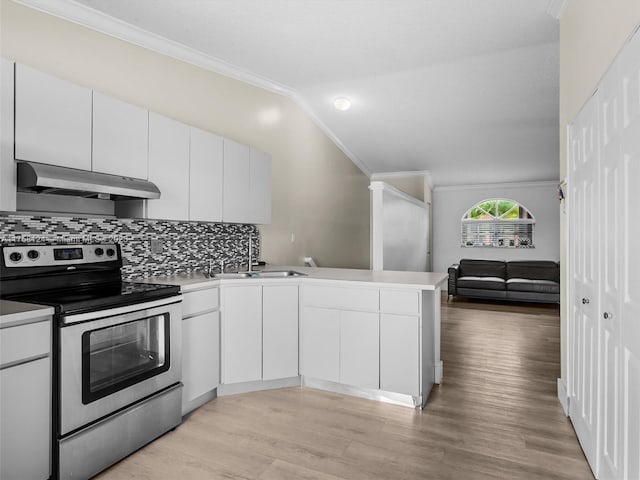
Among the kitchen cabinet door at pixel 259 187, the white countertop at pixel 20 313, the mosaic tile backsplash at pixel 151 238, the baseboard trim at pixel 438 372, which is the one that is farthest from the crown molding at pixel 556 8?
the white countertop at pixel 20 313

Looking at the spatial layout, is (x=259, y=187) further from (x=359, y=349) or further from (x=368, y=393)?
(x=368, y=393)

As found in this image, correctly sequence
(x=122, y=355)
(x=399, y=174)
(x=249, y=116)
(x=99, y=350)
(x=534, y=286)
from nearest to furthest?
(x=99, y=350) < (x=122, y=355) < (x=249, y=116) < (x=534, y=286) < (x=399, y=174)

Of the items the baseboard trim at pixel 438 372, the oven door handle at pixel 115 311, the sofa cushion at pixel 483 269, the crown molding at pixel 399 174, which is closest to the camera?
the oven door handle at pixel 115 311

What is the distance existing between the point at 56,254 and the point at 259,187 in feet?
5.83

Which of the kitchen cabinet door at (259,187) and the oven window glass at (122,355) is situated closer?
the oven window glass at (122,355)

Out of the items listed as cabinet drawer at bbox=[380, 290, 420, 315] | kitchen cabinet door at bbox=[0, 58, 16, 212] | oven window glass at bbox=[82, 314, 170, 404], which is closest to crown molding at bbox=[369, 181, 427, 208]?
cabinet drawer at bbox=[380, 290, 420, 315]

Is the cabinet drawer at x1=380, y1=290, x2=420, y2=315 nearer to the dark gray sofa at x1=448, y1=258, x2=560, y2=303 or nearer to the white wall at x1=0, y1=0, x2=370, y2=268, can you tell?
the white wall at x1=0, y1=0, x2=370, y2=268

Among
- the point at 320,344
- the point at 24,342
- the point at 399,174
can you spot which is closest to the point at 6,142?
the point at 24,342

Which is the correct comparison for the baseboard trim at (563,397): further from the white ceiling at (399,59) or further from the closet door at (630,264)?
the white ceiling at (399,59)

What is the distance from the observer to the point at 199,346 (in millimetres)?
2725

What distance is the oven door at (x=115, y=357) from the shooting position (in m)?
1.85

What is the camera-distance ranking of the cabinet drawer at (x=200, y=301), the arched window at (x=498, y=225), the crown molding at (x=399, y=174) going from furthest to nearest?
the arched window at (x=498, y=225) < the crown molding at (x=399, y=174) < the cabinet drawer at (x=200, y=301)

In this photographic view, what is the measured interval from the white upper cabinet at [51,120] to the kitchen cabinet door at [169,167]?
46 centimetres

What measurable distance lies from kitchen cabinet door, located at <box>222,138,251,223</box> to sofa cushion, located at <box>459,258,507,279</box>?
5.23 m
